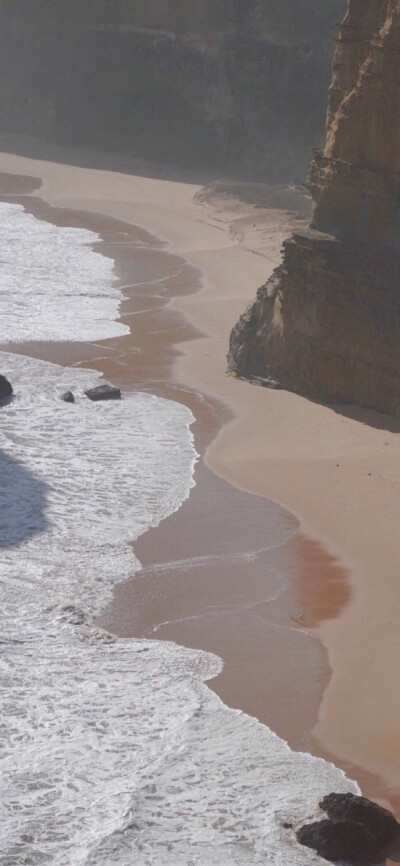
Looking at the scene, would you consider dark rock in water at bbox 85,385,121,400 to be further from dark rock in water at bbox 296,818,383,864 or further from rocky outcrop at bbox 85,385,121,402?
dark rock in water at bbox 296,818,383,864

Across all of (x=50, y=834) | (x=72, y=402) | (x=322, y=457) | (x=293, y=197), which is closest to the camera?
(x=50, y=834)

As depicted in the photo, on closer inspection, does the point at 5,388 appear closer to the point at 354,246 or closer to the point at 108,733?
the point at 354,246

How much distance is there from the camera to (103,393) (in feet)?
43.8

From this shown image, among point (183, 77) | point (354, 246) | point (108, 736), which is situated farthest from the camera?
point (183, 77)

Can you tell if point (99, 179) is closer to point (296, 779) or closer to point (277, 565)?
point (277, 565)

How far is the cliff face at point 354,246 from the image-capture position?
478 inches

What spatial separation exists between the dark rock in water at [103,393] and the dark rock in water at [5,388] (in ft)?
2.89

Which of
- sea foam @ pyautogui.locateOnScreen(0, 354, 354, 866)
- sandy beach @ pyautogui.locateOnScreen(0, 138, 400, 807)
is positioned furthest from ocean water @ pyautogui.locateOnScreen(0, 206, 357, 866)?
sandy beach @ pyautogui.locateOnScreen(0, 138, 400, 807)

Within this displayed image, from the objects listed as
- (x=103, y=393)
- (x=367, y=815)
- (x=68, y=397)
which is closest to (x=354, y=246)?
(x=103, y=393)

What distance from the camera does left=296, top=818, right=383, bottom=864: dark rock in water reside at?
5.32 meters

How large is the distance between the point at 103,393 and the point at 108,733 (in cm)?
738

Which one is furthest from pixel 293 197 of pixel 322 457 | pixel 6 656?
pixel 6 656

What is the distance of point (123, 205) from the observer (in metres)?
29.7

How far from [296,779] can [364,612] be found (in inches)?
82.2
